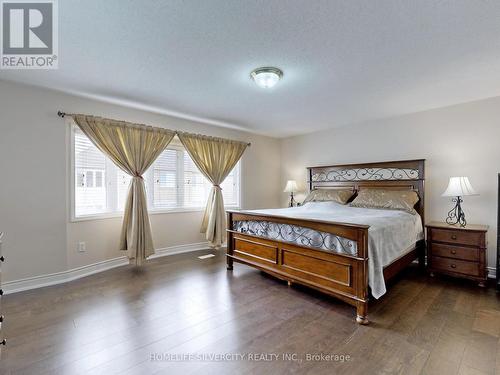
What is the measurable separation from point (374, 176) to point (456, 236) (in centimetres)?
153

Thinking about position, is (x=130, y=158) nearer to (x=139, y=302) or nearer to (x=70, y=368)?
(x=139, y=302)

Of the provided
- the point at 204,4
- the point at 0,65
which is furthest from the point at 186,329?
the point at 0,65

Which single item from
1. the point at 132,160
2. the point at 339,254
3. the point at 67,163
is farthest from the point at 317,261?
the point at 67,163

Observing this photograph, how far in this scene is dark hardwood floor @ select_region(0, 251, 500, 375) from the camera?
1.61 metres

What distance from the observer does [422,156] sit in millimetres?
3713

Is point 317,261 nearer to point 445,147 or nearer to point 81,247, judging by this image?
point 445,147

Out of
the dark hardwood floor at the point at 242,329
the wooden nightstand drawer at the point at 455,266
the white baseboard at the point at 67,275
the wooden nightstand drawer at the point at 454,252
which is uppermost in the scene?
the wooden nightstand drawer at the point at 454,252

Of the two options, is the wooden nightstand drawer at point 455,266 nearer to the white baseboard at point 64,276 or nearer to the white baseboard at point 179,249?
the white baseboard at point 179,249

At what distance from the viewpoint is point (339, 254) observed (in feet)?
7.49

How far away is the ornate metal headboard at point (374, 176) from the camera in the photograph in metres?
3.66

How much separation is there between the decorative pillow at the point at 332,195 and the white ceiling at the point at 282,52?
145cm

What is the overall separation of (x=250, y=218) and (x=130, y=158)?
75.9 inches

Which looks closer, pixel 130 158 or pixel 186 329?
pixel 186 329

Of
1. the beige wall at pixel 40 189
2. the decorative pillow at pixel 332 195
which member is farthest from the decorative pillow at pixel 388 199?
the beige wall at pixel 40 189
